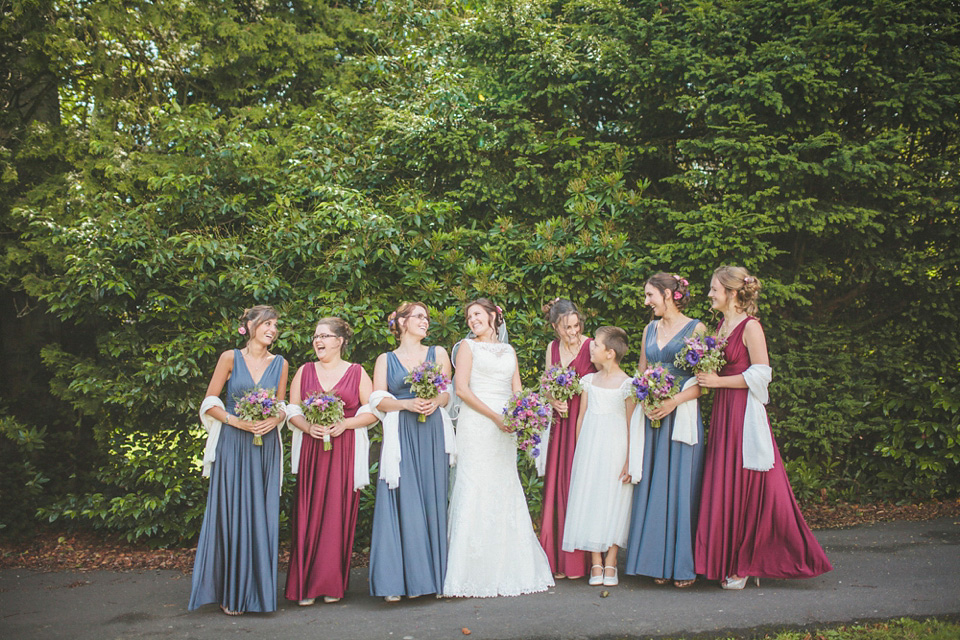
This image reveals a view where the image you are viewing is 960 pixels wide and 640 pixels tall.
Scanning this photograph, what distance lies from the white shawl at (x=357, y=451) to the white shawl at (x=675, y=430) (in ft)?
6.82

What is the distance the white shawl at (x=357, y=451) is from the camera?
548 cm

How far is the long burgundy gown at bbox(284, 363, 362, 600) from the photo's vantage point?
5.41 metres

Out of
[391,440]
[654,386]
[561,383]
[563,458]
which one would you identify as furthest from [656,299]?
[391,440]

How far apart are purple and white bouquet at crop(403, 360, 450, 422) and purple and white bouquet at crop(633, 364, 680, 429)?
148cm

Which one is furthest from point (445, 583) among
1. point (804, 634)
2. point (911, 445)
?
point (911, 445)

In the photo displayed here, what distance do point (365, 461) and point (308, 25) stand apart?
7402 mm

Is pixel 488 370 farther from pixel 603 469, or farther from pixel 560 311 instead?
pixel 603 469

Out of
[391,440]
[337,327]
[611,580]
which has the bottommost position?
[611,580]

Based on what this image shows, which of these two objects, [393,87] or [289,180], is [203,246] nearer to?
[289,180]

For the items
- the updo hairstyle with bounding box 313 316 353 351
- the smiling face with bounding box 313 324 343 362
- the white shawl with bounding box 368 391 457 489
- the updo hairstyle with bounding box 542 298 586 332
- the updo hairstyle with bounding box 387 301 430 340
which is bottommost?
the white shawl with bounding box 368 391 457 489

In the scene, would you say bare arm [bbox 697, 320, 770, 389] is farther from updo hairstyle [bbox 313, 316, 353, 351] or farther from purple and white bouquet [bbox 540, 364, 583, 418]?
updo hairstyle [bbox 313, 316, 353, 351]

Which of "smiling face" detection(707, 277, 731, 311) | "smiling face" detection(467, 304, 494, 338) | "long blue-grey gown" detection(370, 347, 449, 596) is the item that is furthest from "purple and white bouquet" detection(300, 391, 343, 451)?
"smiling face" detection(707, 277, 731, 311)

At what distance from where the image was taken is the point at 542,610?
5.11 metres

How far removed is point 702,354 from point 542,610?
2227 millimetres
